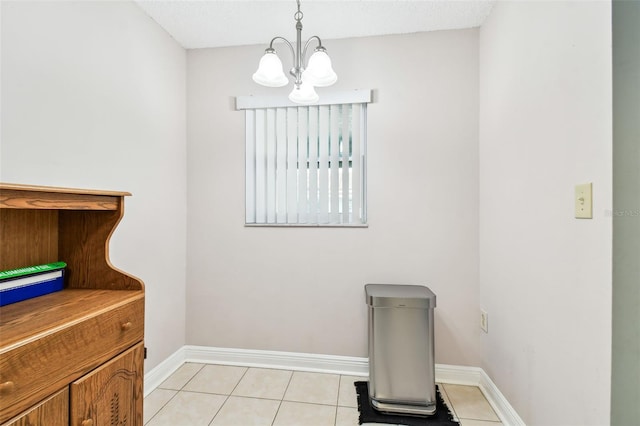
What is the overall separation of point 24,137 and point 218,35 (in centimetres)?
138

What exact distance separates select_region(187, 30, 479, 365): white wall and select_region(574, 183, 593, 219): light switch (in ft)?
3.00

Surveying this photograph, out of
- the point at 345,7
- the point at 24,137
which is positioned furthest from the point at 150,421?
the point at 345,7

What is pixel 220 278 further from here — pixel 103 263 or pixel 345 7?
pixel 345 7

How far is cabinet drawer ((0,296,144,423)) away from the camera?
0.71m

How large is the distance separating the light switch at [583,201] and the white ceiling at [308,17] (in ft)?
4.44

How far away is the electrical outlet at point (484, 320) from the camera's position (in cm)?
187

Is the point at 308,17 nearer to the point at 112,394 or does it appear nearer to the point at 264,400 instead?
the point at 112,394

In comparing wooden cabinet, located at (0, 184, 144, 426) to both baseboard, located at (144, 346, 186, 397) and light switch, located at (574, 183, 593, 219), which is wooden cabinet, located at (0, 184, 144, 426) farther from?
light switch, located at (574, 183, 593, 219)

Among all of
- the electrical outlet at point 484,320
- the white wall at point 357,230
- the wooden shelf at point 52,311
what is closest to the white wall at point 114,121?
the white wall at point 357,230

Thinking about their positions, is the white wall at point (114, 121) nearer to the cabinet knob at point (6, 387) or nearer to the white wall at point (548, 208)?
the cabinet knob at point (6, 387)

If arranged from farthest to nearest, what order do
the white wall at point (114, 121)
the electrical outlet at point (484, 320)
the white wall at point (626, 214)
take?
the electrical outlet at point (484, 320) < the white wall at point (114, 121) < the white wall at point (626, 214)

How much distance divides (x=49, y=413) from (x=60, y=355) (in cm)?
15

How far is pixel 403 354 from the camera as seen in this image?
1.65 metres

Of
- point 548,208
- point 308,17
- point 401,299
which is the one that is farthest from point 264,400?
point 308,17
